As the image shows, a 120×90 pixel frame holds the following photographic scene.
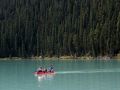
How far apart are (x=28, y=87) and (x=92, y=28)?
125 meters

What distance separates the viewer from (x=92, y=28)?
627 ft

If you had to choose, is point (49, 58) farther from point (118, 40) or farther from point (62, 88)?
point (62, 88)

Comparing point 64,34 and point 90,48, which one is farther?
point 64,34

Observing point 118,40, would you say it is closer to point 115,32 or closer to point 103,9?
point 115,32

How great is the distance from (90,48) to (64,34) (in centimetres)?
2241

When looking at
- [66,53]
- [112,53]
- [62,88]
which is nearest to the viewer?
[62,88]

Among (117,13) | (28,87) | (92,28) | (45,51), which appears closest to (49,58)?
(45,51)

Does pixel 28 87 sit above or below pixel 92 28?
below

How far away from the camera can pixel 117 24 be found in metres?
180

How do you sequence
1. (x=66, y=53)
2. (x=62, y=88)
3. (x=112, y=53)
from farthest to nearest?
(x=66, y=53), (x=112, y=53), (x=62, y=88)

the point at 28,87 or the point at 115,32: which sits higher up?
the point at 115,32

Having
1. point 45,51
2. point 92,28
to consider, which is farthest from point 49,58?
point 92,28

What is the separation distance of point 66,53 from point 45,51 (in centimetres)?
1450

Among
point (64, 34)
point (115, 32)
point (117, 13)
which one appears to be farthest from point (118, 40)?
point (64, 34)
